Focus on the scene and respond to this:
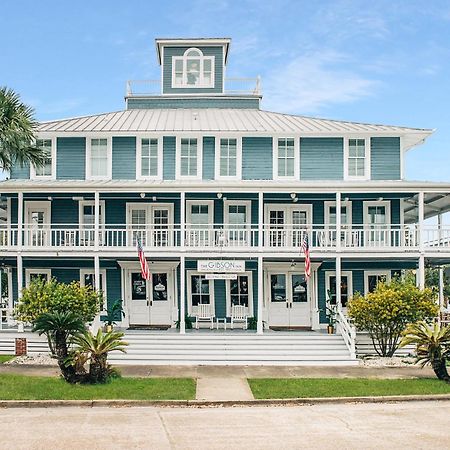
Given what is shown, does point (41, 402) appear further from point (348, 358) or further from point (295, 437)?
point (348, 358)

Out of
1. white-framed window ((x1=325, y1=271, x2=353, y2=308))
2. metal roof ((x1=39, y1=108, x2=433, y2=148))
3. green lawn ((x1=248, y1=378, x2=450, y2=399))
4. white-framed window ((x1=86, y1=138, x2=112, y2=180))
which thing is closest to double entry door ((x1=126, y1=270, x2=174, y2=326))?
white-framed window ((x1=86, y1=138, x2=112, y2=180))

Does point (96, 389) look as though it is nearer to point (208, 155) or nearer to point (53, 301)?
point (53, 301)

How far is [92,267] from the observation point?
27.4 meters

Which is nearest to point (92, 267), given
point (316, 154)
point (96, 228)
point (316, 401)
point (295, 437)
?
point (96, 228)

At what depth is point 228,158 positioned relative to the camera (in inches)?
1100

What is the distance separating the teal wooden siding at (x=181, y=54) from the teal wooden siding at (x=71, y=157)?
22.3 ft

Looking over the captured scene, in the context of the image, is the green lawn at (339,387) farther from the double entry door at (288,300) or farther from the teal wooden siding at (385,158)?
the teal wooden siding at (385,158)

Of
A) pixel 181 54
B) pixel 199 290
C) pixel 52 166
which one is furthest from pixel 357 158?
pixel 52 166

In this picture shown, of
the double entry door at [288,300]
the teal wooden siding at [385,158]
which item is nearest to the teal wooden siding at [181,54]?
the teal wooden siding at [385,158]

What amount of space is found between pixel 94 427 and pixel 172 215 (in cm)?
1503

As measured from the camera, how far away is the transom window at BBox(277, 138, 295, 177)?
91.6ft

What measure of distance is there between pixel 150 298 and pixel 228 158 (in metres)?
6.78

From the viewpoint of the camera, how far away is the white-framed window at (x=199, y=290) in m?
27.3

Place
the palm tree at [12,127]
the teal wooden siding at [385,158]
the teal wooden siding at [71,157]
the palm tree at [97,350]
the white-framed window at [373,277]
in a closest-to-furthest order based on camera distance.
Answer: the palm tree at [97,350]
the palm tree at [12,127]
the white-framed window at [373,277]
the teal wooden siding at [385,158]
the teal wooden siding at [71,157]
